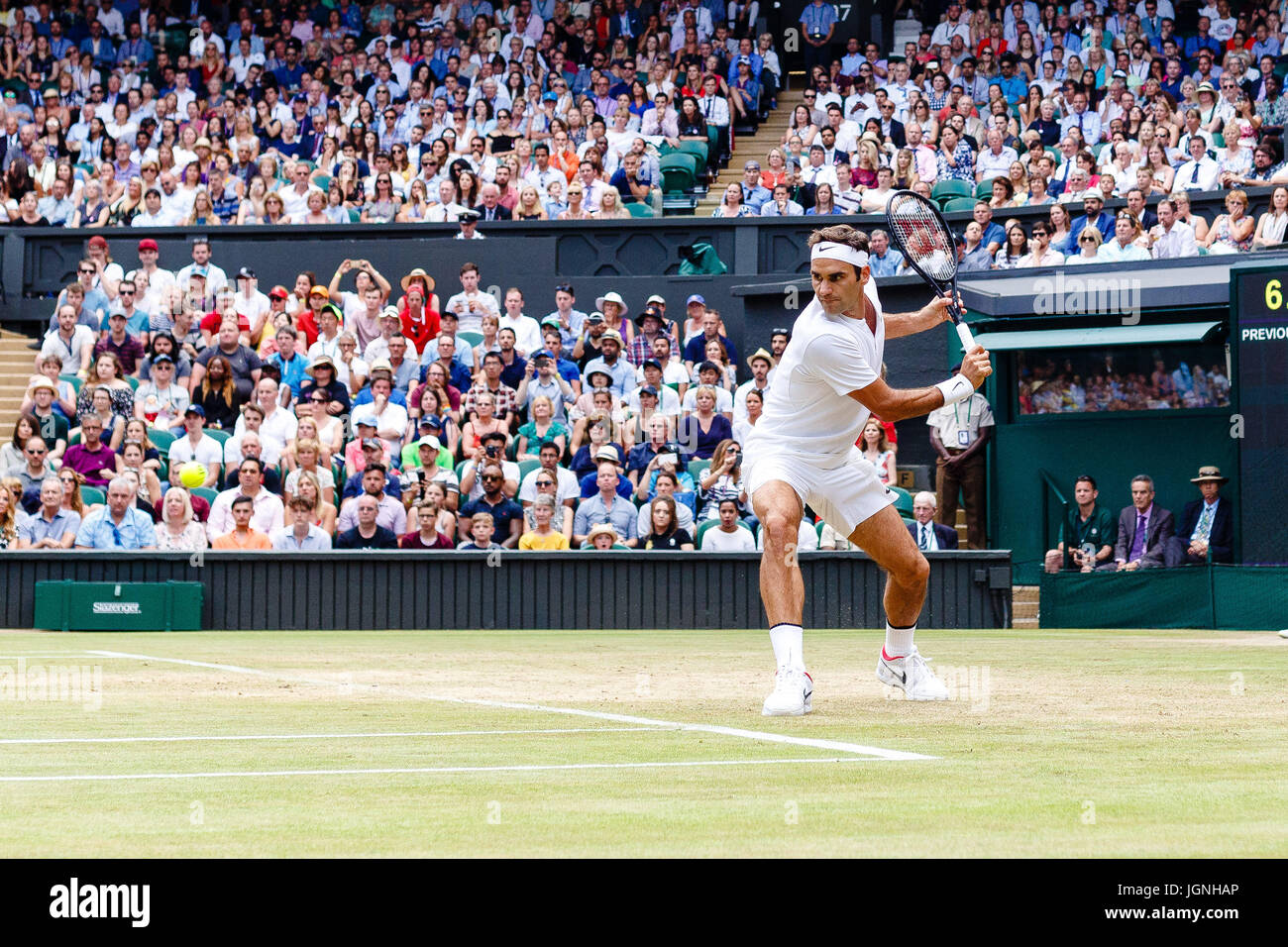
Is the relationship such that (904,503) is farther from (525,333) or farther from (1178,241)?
(525,333)

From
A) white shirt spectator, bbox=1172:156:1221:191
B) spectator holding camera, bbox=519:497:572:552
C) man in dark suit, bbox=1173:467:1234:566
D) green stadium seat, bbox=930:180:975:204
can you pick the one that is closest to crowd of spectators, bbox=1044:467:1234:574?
man in dark suit, bbox=1173:467:1234:566

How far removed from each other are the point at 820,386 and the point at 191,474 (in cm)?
1153

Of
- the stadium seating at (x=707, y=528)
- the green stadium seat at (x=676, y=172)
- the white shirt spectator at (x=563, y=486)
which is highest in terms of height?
the green stadium seat at (x=676, y=172)

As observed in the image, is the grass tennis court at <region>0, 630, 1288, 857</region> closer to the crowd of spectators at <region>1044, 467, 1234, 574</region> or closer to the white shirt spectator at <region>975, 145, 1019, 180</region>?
the crowd of spectators at <region>1044, 467, 1234, 574</region>

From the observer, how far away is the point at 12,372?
2267 cm

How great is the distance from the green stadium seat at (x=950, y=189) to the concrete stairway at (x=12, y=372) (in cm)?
1191

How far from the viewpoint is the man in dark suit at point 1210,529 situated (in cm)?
1733

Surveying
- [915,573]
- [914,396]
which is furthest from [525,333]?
[914,396]

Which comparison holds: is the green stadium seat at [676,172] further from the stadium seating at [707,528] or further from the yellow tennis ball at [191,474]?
the yellow tennis ball at [191,474]

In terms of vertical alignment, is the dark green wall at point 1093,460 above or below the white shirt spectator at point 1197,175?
below

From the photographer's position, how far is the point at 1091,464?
20.3m

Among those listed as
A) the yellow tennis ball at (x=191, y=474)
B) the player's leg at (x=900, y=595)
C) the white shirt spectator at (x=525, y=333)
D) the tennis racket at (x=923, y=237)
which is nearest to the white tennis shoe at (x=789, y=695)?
the player's leg at (x=900, y=595)

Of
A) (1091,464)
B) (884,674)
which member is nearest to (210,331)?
(1091,464)

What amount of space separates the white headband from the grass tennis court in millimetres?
2018
